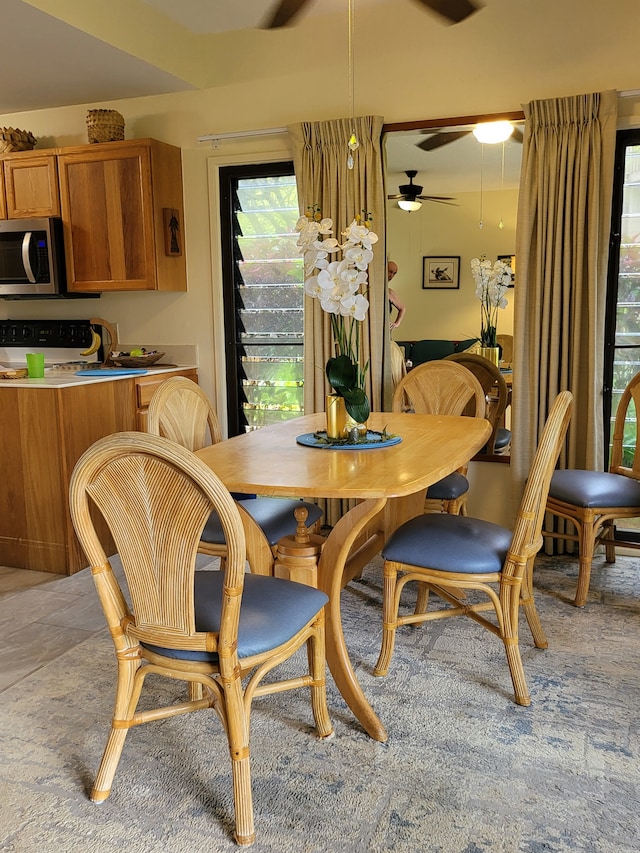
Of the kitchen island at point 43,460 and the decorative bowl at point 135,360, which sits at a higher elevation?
the decorative bowl at point 135,360

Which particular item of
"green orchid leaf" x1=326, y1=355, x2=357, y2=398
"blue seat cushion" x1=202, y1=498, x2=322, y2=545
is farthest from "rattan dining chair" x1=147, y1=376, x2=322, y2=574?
"green orchid leaf" x1=326, y1=355, x2=357, y2=398

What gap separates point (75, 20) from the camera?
313 cm

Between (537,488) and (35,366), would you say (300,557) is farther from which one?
(35,366)

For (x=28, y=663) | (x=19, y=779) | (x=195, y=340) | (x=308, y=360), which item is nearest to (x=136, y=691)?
(x=19, y=779)

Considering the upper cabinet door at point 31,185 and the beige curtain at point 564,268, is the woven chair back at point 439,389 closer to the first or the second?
the beige curtain at point 564,268

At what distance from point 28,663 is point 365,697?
4.00ft

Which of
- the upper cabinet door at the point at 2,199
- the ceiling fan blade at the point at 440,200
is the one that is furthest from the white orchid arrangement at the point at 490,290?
the upper cabinet door at the point at 2,199

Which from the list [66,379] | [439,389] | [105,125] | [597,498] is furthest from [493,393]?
[105,125]

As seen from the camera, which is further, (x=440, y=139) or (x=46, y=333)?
(x=46, y=333)

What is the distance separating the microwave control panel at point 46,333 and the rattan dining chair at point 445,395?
2.25 m

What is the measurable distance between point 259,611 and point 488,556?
81cm

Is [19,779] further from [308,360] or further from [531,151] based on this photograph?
[531,151]

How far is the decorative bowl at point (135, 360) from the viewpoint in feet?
13.7

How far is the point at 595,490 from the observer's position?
119 inches
